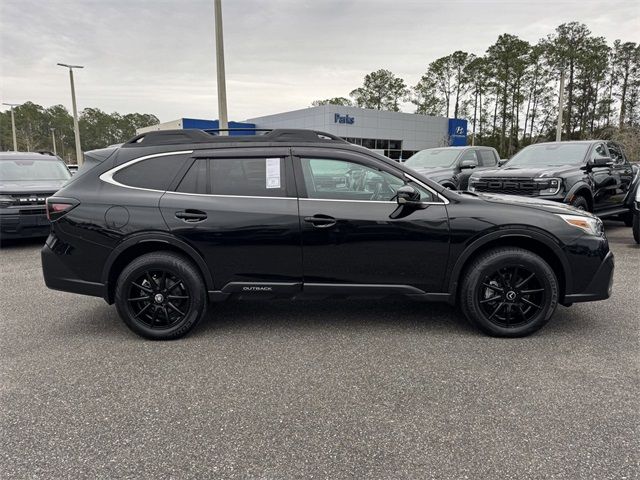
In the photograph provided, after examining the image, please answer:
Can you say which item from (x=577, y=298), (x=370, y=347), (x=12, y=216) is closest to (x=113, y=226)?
(x=370, y=347)

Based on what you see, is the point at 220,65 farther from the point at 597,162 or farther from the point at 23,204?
the point at 597,162

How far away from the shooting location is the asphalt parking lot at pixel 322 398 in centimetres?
226

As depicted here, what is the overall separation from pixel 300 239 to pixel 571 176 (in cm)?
603

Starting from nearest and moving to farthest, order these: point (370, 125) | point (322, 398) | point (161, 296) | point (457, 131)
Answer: point (322, 398) < point (161, 296) < point (370, 125) < point (457, 131)

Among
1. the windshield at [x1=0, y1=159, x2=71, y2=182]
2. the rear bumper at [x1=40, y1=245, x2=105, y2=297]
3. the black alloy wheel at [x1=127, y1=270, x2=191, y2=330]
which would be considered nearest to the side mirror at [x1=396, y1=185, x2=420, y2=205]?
the black alloy wheel at [x1=127, y1=270, x2=191, y2=330]

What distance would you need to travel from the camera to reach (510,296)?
3764 mm

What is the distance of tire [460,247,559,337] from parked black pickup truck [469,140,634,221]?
4319mm

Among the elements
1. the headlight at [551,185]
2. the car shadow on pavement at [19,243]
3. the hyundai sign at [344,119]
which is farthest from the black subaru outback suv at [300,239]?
the hyundai sign at [344,119]

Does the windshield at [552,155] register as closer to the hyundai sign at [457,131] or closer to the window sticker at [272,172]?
the window sticker at [272,172]

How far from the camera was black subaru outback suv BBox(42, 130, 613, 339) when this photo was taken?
3.74m

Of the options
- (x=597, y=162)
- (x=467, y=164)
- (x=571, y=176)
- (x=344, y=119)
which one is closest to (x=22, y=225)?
(x=467, y=164)

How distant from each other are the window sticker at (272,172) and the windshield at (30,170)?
286 inches

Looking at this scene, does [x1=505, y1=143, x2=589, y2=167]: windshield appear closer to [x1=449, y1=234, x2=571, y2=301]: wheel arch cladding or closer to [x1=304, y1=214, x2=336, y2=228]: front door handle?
[x1=449, y1=234, x2=571, y2=301]: wheel arch cladding

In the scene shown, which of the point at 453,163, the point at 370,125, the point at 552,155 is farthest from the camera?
the point at 370,125
